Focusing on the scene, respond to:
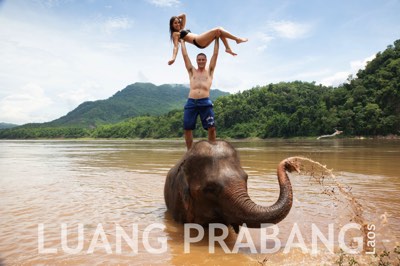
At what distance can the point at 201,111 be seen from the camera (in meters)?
6.70

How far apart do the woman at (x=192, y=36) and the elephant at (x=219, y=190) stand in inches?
79.1

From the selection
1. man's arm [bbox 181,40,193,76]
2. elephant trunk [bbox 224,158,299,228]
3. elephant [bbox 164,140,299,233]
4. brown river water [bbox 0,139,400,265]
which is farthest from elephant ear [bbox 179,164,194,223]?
man's arm [bbox 181,40,193,76]

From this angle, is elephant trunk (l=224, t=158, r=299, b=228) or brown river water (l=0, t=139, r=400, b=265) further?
brown river water (l=0, t=139, r=400, b=265)

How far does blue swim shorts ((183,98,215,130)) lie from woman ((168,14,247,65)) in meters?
0.91

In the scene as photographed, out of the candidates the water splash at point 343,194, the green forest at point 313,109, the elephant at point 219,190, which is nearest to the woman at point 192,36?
the elephant at point 219,190

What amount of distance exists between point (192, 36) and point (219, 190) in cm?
313

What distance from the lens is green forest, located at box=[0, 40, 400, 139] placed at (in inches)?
2662

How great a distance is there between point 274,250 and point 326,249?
0.75 metres

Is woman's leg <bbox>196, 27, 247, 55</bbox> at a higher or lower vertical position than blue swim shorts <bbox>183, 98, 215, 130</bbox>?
higher

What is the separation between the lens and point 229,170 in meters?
5.30

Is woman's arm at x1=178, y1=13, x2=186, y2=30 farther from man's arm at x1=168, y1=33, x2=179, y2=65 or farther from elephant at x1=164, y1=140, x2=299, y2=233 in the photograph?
elephant at x1=164, y1=140, x2=299, y2=233

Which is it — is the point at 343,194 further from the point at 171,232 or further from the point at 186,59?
the point at 186,59

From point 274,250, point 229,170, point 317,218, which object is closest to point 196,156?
point 229,170

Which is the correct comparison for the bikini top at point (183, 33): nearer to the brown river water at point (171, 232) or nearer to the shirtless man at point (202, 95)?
the shirtless man at point (202, 95)
